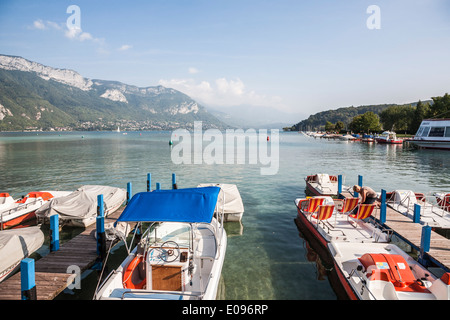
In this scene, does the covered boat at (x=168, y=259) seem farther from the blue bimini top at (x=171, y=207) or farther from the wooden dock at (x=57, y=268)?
the wooden dock at (x=57, y=268)

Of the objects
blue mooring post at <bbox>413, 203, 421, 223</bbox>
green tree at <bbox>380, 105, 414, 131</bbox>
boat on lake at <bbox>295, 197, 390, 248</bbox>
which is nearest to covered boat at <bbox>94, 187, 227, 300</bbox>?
boat on lake at <bbox>295, 197, 390, 248</bbox>

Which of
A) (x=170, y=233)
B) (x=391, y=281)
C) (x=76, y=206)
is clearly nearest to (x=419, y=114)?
(x=391, y=281)

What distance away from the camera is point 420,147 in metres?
79.6

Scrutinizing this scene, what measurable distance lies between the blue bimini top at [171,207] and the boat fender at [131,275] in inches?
70.4

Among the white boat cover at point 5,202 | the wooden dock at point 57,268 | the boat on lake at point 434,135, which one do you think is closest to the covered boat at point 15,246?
the wooden dock at point 57,268

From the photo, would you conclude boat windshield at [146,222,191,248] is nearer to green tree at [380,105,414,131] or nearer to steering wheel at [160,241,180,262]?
steering wheel at [160,241,180,262]

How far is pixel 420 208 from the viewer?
1548 cm

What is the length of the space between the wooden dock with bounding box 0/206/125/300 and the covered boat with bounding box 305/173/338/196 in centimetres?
1809

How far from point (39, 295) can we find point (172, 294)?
16.6ft

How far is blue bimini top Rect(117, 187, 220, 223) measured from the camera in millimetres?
8391

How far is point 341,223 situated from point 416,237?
355cm

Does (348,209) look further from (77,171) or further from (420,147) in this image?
(420,147)
